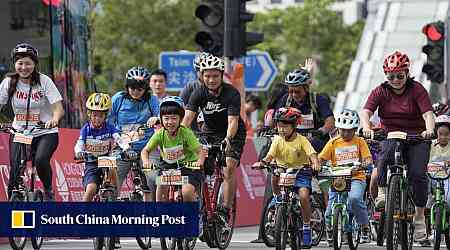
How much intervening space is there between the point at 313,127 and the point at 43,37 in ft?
17.8

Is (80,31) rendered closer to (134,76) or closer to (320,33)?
(134,76)

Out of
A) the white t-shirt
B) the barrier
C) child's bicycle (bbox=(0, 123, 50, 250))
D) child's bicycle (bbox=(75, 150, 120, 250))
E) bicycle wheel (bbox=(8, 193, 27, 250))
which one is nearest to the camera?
child's bicycle (bbox=(75, 150, 120, 250))

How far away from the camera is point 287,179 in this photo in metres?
14.6

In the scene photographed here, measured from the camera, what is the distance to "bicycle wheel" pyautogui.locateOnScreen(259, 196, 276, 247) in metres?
16.0

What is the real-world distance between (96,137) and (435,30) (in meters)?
12.1

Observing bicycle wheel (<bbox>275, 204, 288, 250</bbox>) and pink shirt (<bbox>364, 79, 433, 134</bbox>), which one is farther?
pink shirt (<bbox>364, 79, 433, 134</bbox>)

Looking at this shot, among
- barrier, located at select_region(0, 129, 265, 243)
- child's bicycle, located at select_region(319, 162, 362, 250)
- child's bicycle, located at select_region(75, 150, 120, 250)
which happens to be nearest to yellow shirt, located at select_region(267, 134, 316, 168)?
child's bicycle, located at select_region(319, 162, 362, 250)

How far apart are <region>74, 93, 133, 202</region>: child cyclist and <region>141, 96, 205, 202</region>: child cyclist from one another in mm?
666

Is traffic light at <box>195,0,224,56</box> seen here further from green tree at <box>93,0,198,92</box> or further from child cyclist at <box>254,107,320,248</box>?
green tree at <box>93,0,198,92</box>

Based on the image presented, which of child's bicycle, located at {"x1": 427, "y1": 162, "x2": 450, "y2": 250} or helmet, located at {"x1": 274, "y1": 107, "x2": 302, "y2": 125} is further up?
helmet, located at {"x1": 274, "y1": 107, "x2": 302, "y2": 125}

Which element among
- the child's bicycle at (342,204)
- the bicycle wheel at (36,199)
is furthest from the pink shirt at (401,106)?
the bicycle wheel at (36,199)

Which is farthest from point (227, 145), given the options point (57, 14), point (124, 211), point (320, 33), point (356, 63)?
point (320, 33)

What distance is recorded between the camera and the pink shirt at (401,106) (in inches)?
584

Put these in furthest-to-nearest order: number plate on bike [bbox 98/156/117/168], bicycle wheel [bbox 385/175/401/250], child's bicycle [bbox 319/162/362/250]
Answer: child's bicycle [bbox 319/162/362/250] → number plate on bike [bbox 98/156/117/168] → bicycle wheel [bbox 385/175/401/250]
